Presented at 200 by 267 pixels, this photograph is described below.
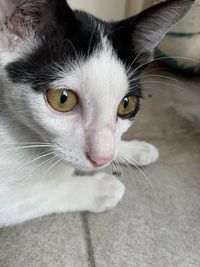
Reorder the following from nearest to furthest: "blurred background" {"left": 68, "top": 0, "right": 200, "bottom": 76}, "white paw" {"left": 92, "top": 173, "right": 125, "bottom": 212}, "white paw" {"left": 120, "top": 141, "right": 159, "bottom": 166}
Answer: "white paw" {"left": 92, "top": 173, "right": 125, "bottom": 212} → "white paw" {"left": 120, "top": 141, "right": 159, "bottom": 166} → "blurred background" {"left": 68, "top": 0, "right": 200, "bottom": 76}

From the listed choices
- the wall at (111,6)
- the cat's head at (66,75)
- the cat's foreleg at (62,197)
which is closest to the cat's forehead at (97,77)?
the cat's head at (66,75)

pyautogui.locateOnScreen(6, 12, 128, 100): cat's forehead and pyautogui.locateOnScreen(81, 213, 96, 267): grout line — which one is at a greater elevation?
pyautogui.locateOnScreen(6, 12, 128, 100): cat's forehead

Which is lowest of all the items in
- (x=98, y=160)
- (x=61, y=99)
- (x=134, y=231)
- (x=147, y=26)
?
(x=134, y=231)

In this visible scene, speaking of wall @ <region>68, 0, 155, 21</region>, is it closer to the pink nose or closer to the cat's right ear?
the cat's right ear

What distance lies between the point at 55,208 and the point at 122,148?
12.5 inches

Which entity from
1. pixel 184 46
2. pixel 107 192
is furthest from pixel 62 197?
pixel 184 46

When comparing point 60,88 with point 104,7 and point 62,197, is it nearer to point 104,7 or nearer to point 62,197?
point 62,197

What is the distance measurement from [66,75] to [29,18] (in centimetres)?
15

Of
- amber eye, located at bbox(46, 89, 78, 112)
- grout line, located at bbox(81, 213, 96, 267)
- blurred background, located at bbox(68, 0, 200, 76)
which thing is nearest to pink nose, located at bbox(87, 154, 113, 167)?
amber eye, located at bbox(46, 89, 78, 112)

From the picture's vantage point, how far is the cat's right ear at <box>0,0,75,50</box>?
0.70 meters

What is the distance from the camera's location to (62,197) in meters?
0.91

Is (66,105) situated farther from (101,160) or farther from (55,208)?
(55,208)

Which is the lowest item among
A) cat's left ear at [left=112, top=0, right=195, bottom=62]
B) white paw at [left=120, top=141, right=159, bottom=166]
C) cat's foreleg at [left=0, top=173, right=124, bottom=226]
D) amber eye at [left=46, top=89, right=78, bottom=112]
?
white paw at [left=120, top=141, right=159, bottom=166]

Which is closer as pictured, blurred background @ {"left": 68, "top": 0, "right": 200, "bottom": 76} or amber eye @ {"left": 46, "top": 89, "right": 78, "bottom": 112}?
amber eye @ {"left": 46, "top": 89, "right": 78, "bottom": 112}
